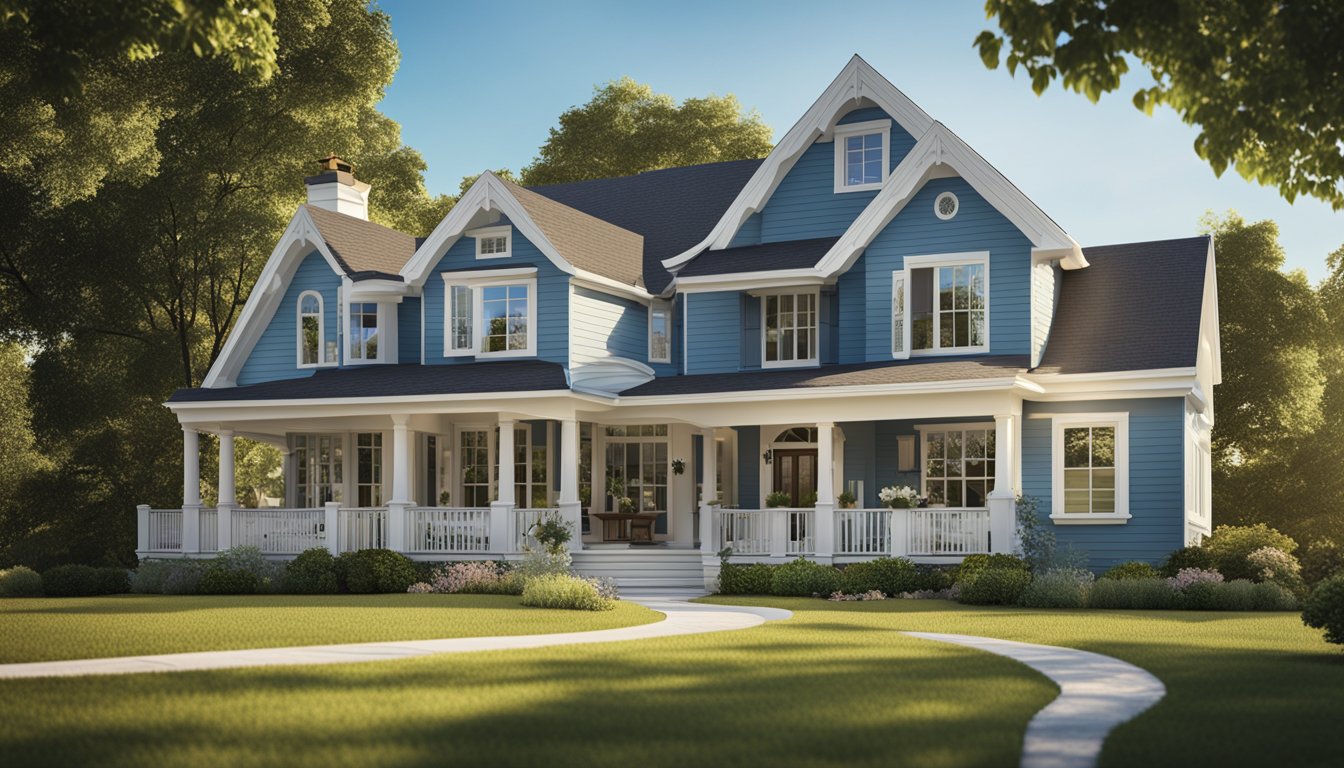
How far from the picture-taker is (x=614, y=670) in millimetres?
12477

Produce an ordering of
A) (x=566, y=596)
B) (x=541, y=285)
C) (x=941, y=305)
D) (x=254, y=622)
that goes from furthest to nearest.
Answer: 1. (x=541, y=285)
2. (x=941, y=305)
3. (x=566, y=596)
4. (x=254, y=622)

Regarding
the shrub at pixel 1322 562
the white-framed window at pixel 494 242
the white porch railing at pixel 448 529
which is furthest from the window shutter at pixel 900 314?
the shrub at pixel 1322 562

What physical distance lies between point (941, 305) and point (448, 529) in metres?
10.8

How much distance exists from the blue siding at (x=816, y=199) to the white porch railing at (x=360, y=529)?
9856mm

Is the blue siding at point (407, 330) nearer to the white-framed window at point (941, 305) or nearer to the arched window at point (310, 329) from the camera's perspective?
the arched window at point (310, 329)

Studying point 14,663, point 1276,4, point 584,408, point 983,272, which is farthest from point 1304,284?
point 14,663

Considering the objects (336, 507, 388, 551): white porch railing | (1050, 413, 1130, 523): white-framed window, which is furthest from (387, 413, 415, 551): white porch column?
→ (1050, 413, 1130, 523): white-framed window

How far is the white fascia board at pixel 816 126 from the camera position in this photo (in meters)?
28.6

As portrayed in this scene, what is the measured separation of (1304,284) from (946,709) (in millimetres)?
34466

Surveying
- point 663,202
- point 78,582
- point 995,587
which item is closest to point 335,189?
point 663,202

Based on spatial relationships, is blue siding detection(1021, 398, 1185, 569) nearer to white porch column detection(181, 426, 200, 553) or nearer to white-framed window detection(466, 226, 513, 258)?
white-framed window detection(466, 226, 513, 258)

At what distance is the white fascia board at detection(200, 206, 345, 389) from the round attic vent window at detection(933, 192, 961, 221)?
13.3 m

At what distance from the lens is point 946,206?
26922mm

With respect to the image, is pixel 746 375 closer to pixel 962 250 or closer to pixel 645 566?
pixel 645 566
